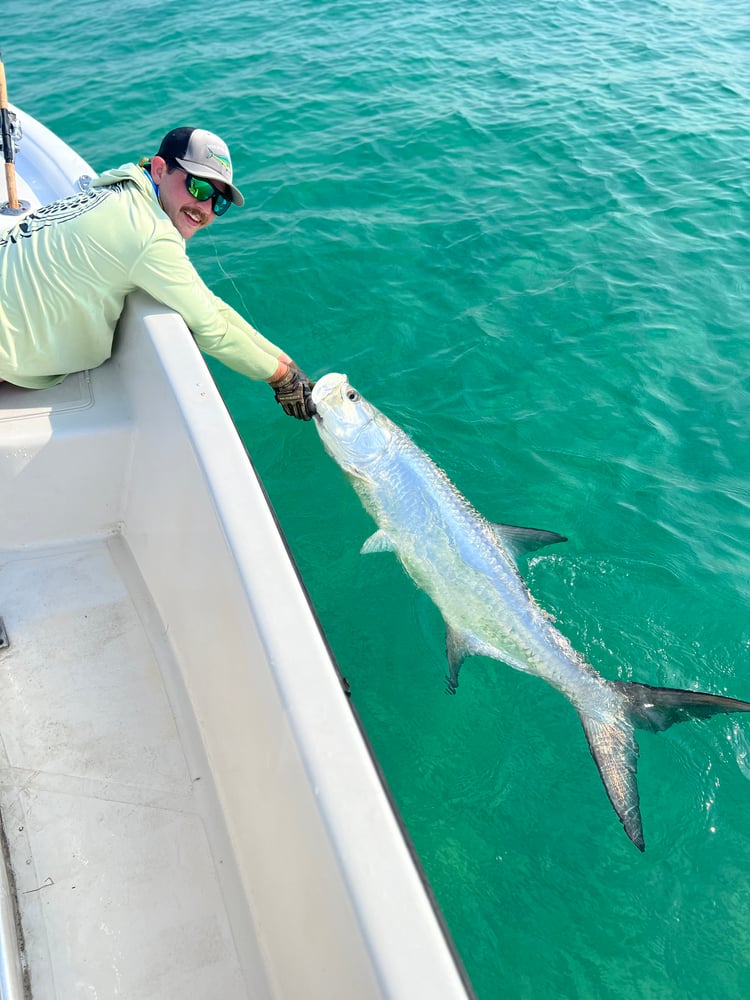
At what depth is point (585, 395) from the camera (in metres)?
5.32

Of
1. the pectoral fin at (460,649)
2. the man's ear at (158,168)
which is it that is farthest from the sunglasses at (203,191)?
the pectoral fin at (460,649)

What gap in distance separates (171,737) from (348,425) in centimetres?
154

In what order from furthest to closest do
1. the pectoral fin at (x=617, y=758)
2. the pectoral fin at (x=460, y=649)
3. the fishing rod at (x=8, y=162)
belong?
the fishing rod at (x=8, y=162) < the pectoral fin at (x=460, y=649) < the pectoral fin at (x=617, y=758)

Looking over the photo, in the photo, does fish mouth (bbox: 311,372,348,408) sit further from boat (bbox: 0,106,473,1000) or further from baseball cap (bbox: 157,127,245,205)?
baseball cap (bbox: 157,127,245,205)

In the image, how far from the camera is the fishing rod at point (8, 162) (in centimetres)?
436

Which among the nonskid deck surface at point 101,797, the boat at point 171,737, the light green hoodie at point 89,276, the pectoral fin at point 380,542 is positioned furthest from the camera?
the pectoral fin at point 380,542

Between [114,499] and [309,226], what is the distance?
Result: 4.60 meters

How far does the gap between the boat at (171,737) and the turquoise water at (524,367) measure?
1083mm

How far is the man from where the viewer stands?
3.01m

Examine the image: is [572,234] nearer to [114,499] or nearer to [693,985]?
[114,499]

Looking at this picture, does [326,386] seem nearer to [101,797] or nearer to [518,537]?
[518,537]

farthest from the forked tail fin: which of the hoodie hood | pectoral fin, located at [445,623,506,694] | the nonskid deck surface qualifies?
the hoodie hood

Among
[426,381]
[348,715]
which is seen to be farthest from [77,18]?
[348,715]

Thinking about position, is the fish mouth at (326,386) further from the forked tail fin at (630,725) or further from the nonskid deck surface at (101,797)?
the forked tail fin at (630,725)
